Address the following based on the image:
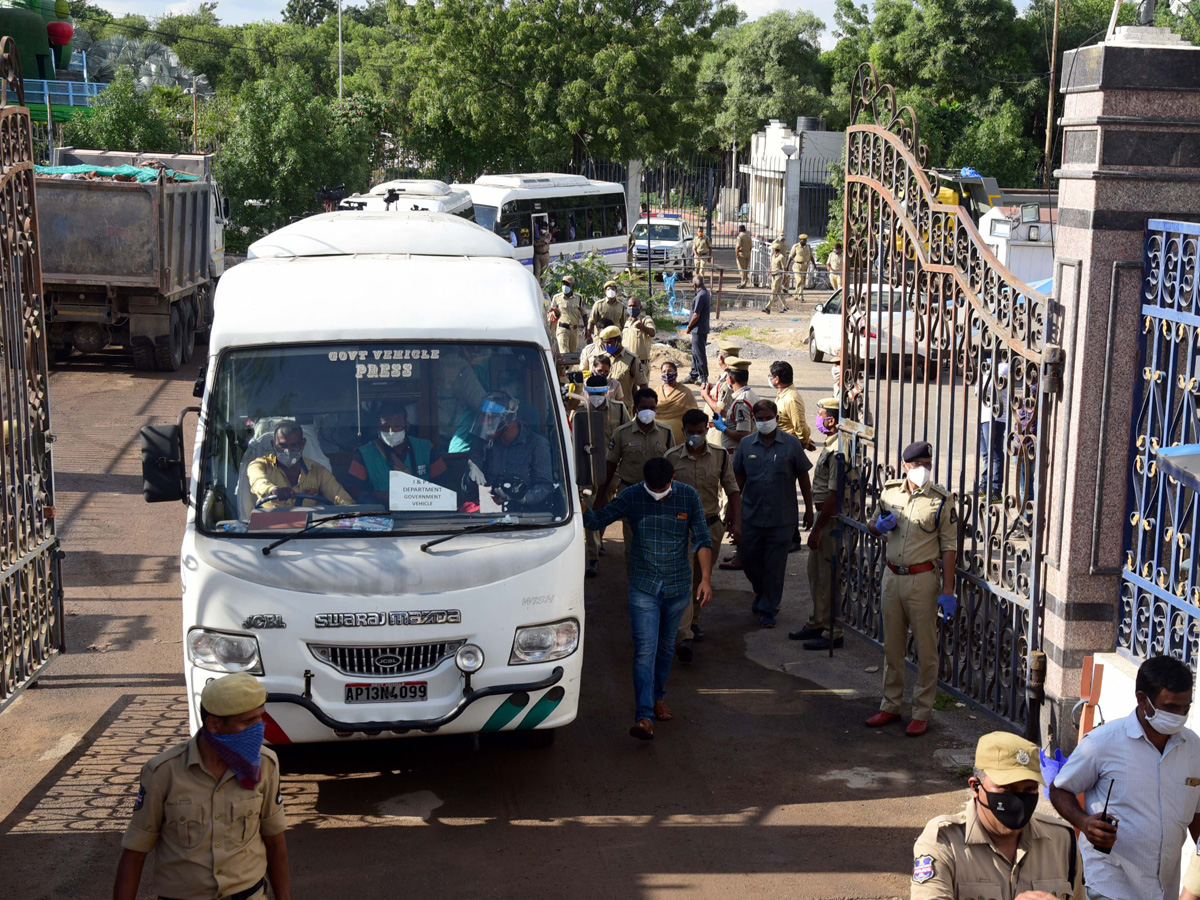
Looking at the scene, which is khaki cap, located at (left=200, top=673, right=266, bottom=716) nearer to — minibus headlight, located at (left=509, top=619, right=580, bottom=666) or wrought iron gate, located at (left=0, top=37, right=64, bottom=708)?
minibus headlight, located at (left=509, top=619, right=580, bottom=666)

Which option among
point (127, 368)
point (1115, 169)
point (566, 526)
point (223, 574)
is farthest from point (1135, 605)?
point (127, 368)

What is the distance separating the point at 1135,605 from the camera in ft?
20.5

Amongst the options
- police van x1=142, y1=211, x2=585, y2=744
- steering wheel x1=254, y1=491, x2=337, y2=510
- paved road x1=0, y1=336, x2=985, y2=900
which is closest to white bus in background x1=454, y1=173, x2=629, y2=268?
paved road x1=0, y1=336, x2=985, y2=900

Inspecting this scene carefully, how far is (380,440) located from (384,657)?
→ 1.10 meters

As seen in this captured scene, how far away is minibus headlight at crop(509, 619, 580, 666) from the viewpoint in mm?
5938

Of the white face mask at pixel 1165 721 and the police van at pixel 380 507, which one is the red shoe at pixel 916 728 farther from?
the white face mask at pixel 1165 721

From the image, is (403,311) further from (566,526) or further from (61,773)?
(61,773)

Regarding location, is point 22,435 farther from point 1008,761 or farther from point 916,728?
point 1008,761

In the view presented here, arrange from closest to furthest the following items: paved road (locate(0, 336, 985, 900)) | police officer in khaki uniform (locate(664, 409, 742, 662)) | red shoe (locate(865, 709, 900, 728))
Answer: paved road (locate(0, 336, 985, 900)) < red shoe (locate(865, 709, 900, 728)) < police officer in khaki uniform (locate(664, 409, 742, 662))

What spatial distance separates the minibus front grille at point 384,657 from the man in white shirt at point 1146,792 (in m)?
2.84

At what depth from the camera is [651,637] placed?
7188 mm

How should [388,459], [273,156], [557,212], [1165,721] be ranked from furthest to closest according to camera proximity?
[557,212] → [273,156] → [388,459] → [1165,721]

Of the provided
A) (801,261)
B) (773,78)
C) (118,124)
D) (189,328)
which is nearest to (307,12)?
(773,78)

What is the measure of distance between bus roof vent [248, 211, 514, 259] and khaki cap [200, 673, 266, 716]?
440 cm
